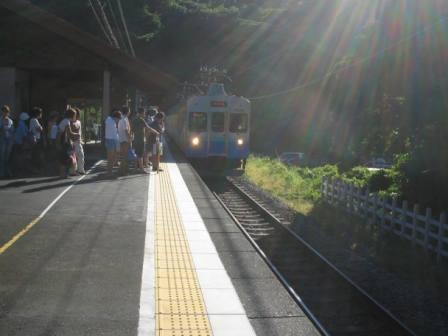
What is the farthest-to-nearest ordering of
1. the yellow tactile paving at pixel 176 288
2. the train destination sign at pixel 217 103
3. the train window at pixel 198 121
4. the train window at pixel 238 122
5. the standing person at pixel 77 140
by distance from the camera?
the train window at pixel 238 122, the train window at pixel 198 121, the train destination sign at pixel 217 103, the standing person at pixel 77 140, the yellow tactile paving at pixel 176 288

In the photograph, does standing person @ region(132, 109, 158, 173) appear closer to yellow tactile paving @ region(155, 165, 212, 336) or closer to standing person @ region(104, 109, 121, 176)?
standing person @ region(104, 109, 121, 176)

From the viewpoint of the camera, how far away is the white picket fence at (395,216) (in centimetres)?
1002

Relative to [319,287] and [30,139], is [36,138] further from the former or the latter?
[319,287]

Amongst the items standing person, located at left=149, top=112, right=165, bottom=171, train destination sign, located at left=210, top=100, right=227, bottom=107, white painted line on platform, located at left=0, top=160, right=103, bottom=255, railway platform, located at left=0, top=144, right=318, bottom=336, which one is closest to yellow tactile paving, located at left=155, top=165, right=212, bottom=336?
railway platform, located at left=0, top=144, right=318, bottom=336

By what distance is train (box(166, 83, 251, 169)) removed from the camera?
23.2 metres

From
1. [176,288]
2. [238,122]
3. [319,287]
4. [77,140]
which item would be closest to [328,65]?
[238,122]

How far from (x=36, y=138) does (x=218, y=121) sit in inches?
409

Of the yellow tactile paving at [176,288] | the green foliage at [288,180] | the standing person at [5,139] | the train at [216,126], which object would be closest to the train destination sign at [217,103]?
the train at [216,126]

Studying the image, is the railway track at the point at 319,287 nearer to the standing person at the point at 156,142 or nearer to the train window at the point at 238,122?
the standing person at the point at 156,142

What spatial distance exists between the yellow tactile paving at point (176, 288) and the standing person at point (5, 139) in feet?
15.7

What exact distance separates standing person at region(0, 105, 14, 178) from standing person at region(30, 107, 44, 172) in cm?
65

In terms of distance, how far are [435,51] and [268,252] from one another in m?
4.74

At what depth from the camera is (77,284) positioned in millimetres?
5871

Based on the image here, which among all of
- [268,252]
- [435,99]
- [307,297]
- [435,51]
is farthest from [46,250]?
[435,51]
